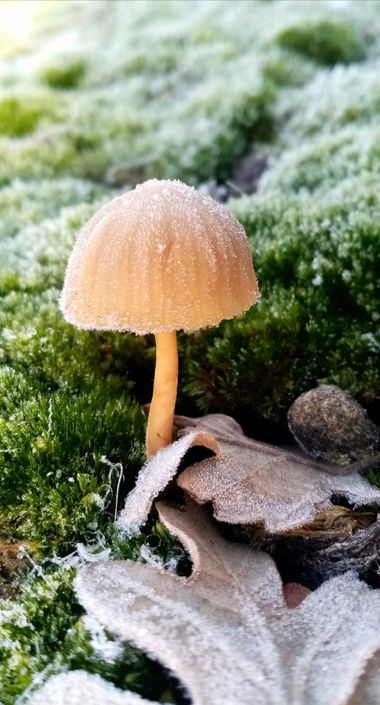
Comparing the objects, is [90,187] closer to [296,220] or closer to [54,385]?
[296,220]

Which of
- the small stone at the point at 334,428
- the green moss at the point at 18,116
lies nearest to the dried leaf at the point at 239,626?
the small stone at the point at 334,428

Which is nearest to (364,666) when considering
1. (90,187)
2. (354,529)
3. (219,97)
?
(354,529)

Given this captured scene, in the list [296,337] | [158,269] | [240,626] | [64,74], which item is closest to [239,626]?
[240,626]

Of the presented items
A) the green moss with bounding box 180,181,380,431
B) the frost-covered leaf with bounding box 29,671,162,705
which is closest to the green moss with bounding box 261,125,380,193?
the green moss with bounding box 180,181,380,431

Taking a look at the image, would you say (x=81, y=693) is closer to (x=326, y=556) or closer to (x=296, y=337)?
(x=326, y=556)

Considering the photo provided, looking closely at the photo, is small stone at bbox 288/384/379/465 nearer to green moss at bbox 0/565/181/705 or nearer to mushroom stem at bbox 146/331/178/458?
mushroom stem at bbox 146/331/178/458

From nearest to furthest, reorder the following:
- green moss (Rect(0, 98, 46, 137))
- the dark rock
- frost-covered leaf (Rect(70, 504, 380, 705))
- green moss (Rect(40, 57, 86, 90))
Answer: frost-covered leaf (Rect(70, 504, 380, 705))
the dark rock
green moss (Rect(0, 98, 46, 137))
green moss (Rect(40, 57, 86, 90))
